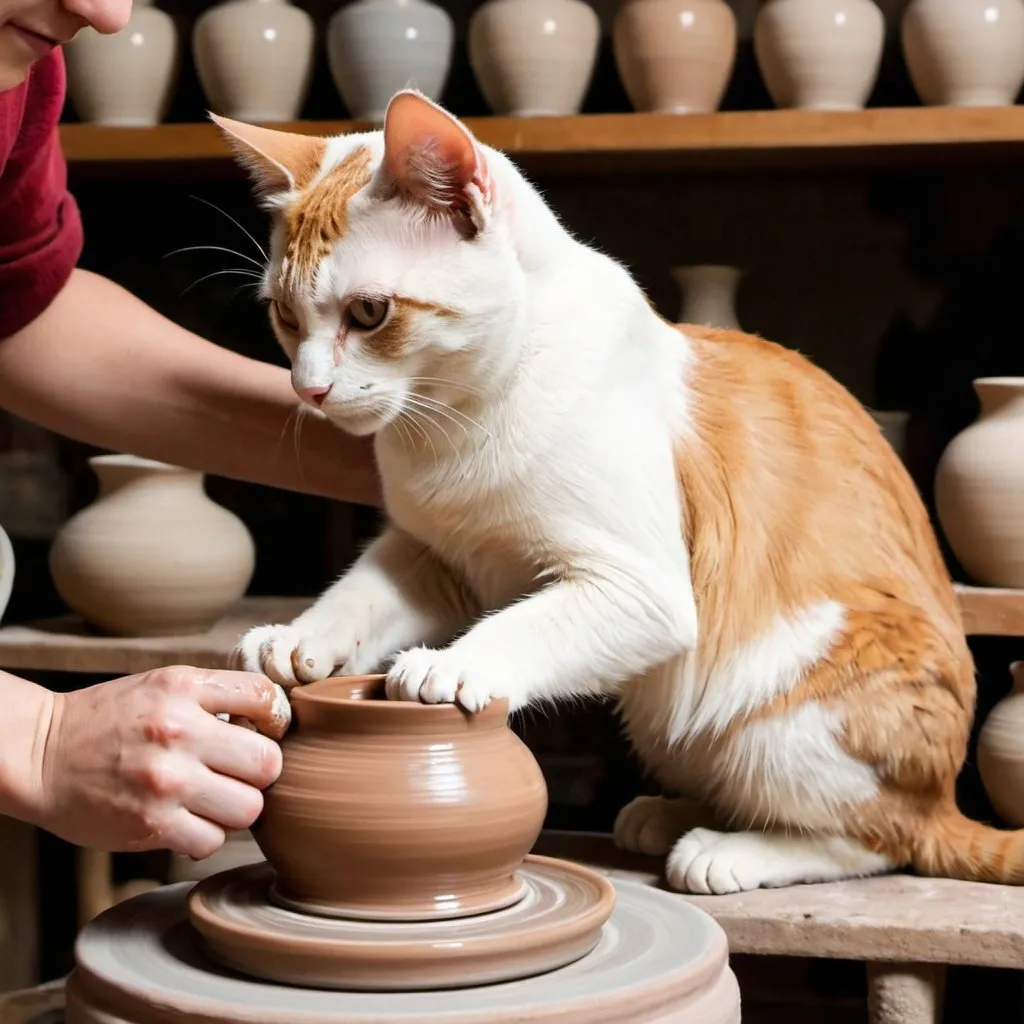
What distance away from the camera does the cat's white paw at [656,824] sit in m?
1.72

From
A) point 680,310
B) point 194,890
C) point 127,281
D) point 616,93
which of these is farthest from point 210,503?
point 194,890

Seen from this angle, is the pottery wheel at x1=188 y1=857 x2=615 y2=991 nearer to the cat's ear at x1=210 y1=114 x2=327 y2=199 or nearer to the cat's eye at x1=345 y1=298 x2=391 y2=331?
the cat's eye at x1=345 y1=298 x2=391 y2=331

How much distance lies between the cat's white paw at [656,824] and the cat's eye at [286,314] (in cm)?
81

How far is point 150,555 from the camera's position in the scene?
2129mm

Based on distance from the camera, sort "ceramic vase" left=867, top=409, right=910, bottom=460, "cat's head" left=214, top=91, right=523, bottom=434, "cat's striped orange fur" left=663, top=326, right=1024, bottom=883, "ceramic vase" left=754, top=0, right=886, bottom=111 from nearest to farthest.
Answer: "cat's head" left=214, top=91, right=523, bottom=434, "cat's striped orange fur" left=663, top=326, right=1024, bottom=883, "ceramic vase" left=754, top=0, right=886, bottom=111, "ceramic vase" left=867, top=409, right=910, bottom=460

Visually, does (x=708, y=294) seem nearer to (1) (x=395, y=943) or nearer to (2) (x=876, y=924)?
(2) (x=876, y=924)

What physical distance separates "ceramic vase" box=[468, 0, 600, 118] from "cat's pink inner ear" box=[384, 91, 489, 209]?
0.98 meters

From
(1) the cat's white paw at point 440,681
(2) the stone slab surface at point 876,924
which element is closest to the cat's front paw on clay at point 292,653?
(1) the cat's white paw at point 440,681

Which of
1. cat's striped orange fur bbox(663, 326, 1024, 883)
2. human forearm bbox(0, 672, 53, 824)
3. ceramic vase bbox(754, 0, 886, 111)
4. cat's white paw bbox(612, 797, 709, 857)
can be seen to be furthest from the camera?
ceramic vase bbox(754, 0, 886, 111)

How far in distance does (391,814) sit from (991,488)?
1245 mm

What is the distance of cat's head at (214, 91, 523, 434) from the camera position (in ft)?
3.98

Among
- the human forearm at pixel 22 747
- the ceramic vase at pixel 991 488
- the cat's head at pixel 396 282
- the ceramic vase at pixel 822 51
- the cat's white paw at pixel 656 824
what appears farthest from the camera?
the ceramic vase at pixel 822 51

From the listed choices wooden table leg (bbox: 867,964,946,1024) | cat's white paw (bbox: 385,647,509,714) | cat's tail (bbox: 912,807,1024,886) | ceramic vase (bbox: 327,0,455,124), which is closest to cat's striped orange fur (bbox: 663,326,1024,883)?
cat's tail (bbox: 912,807,1024,886)

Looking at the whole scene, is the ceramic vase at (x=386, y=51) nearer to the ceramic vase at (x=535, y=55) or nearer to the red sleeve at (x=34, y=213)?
the ceramic vase at (x=535, y=55)
